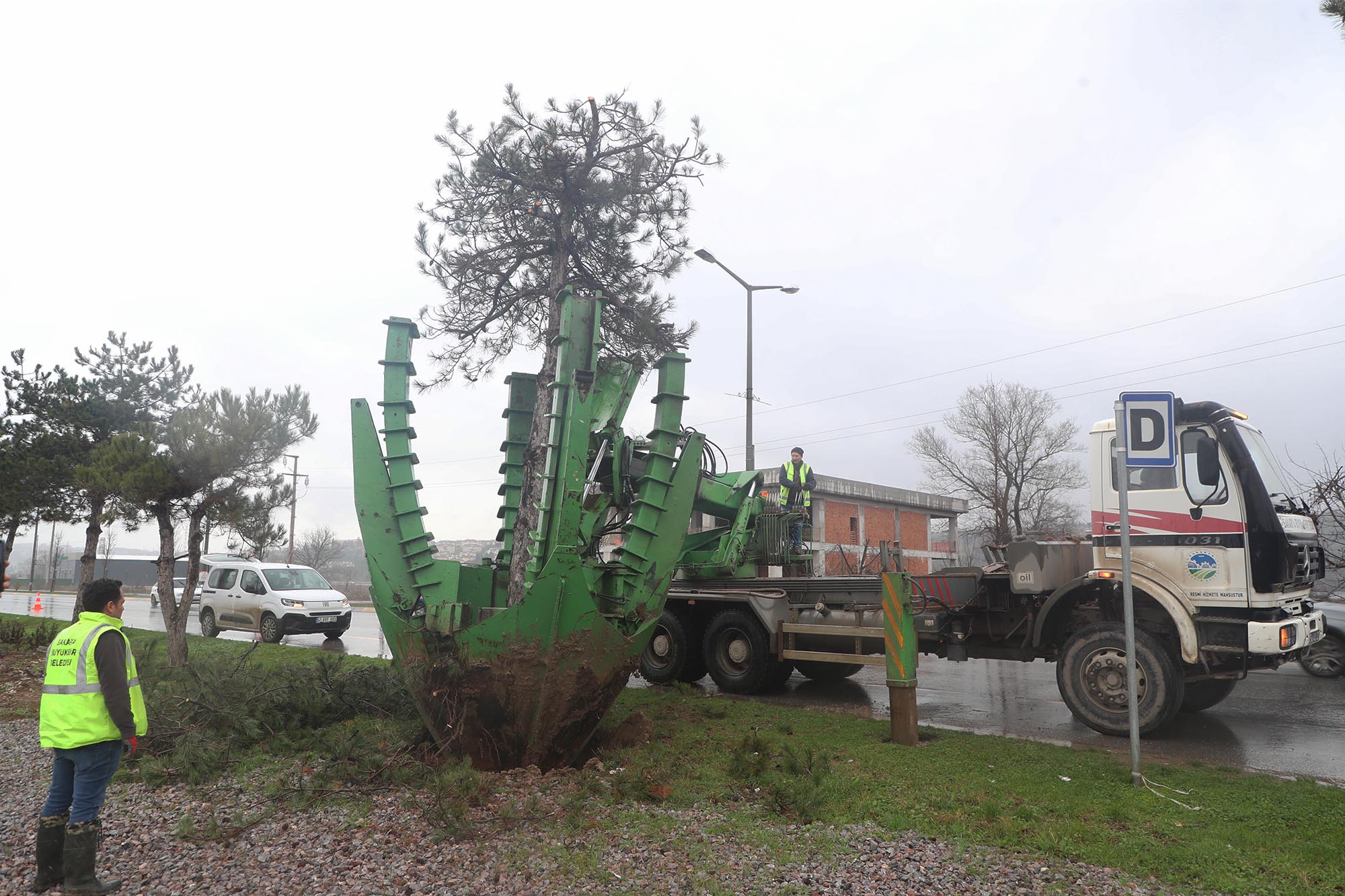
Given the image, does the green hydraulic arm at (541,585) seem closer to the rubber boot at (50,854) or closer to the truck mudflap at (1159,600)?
the rubber boot at (50,854)

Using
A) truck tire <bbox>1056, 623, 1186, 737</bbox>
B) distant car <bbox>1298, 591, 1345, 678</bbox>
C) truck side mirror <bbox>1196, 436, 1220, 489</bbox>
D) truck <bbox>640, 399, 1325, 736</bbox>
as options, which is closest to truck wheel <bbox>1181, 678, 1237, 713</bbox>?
truck <bbox>640, 399, 1325, 736</bbox>

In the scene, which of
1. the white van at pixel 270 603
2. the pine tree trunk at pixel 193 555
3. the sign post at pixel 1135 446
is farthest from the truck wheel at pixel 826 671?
the white van at pixel 270 603

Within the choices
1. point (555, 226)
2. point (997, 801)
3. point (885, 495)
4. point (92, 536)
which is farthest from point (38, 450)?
point (885, 495)

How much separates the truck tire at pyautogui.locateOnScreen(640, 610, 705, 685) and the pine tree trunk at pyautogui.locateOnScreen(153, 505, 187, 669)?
6.15 m

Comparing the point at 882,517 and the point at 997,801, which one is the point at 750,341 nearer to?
the point at 997,801

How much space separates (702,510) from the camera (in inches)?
464

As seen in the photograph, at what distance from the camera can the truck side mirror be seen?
24.5 ft

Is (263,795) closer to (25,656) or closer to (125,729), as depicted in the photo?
(125,729)

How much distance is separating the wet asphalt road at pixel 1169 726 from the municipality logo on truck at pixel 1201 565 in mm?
1464

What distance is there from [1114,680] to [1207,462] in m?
2.10

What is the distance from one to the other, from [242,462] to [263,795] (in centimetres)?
727

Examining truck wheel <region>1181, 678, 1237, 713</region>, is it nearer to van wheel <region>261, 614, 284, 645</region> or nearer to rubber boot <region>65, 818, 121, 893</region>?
A: rubber boot <region>65, 818, 121, 893</region>

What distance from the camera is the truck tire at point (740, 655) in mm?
10219

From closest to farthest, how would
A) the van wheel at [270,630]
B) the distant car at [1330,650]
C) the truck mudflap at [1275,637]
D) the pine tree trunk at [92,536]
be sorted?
the truck mudflap at [1275,637], the distant car at [1330,650], the pine tree trunk at [92,536], the van wheel at [270,630]
